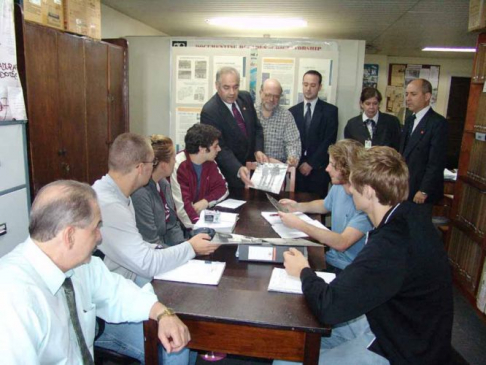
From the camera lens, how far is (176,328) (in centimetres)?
124

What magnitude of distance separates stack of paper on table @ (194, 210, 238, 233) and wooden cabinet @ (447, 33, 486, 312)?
6.27 feet

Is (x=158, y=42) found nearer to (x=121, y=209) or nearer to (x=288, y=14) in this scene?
(x=288, y=14)

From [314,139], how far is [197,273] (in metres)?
2.73

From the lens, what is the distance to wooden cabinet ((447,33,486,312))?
3.02 meters

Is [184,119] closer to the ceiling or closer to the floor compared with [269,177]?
closer to the ceiling

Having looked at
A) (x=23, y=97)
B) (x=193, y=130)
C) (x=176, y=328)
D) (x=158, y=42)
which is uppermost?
(x=158, y=42)

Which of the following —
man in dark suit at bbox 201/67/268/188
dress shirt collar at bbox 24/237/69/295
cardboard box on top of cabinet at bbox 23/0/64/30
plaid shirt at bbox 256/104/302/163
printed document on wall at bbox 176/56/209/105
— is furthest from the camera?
printed document on wall at bbox 176/56/209/105

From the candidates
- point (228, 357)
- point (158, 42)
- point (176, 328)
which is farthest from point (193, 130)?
point (158, 42)

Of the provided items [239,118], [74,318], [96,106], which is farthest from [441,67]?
[74,318]

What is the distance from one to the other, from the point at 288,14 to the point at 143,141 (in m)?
3.15

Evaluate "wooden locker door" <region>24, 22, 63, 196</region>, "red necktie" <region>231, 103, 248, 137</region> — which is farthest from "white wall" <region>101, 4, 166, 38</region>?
"red necktie" <region>231, 103, 248, 137</region>

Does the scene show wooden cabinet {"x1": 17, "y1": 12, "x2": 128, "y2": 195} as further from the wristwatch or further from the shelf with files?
the wristwatch

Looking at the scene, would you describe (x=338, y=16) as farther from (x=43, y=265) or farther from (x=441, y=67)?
(x=441, y=67)

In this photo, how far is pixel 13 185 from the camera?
2516 millimetres
